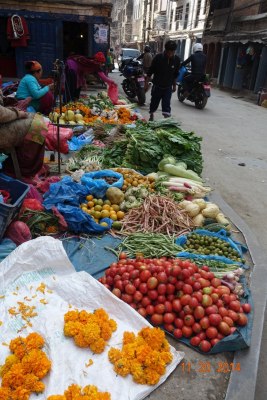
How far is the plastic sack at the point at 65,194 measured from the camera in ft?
12.1

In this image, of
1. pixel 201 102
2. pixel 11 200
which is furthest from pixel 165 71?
pixel 11 200

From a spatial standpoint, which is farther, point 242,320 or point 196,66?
point 196,66

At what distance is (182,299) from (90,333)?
2.55 ft

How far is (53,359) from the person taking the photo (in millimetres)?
2061

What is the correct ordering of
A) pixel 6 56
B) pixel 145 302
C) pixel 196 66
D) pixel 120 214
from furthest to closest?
pixel 6 56, pixel 196 66, pixel 120 214, pixel 145 302

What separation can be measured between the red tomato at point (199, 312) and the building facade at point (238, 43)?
53.8 ft

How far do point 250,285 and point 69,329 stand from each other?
1.77 meters

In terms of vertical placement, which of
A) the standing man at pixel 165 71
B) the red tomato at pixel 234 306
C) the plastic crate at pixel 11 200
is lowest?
the red tomato at pixel 234 306

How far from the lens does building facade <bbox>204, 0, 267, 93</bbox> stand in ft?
58.1

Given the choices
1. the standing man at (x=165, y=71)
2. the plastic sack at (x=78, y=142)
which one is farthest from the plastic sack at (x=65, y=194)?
the standing man at (x=165, y=71)

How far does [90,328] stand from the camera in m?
2.15
